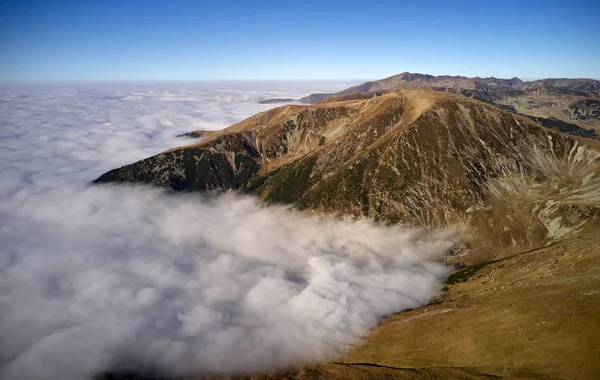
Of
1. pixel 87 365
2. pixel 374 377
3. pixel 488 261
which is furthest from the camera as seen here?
pixel 488 261

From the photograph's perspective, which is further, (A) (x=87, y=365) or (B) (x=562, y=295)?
(A) (x=87, y=365)

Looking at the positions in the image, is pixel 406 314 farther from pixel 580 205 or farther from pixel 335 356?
pixel 580 205

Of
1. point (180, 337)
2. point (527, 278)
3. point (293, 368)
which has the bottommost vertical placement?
point (180, 337)

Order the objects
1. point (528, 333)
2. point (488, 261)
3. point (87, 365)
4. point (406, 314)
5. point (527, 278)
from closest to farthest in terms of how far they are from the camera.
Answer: point (528, 333) < point (527, 278) < point (406, 314) < point (87, 365) < point (488, 261)

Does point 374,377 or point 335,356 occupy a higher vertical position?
point 374,377

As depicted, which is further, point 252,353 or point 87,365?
point 87,365

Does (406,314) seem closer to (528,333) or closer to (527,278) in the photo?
(527,278)

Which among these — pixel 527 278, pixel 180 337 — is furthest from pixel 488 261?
pixel 180 337

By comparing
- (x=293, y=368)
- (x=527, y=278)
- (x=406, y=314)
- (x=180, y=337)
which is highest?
(x=527, y=278)

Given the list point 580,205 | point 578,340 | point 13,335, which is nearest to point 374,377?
point 578,340
